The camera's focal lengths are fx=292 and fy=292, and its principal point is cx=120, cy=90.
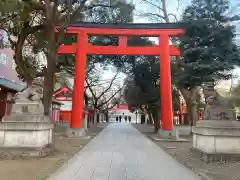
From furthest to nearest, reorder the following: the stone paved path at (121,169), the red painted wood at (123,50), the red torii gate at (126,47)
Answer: the red painted wood at (123,50) < the red torii gate at (126,47) < the stone paved path at (121,169)

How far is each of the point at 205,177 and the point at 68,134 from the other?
43.4 feet

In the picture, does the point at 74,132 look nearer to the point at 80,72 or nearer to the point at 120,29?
the point at 80,72

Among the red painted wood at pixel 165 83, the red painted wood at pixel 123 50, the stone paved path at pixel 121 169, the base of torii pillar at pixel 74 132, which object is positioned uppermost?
the red painted wood at pixel 123 50

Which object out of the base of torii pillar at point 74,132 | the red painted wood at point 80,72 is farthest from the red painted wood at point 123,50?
the base of torii pillar at point 74,132

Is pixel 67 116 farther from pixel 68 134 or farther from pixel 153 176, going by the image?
pixel 153 176

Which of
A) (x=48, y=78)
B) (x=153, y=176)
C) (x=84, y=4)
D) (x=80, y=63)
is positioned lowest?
(x=153, y=176)

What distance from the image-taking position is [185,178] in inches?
279

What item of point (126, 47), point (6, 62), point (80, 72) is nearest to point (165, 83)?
point (126, 47)

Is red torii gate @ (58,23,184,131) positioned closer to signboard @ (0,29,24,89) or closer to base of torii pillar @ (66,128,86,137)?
base of torii pillar @ (66,128,86,137)

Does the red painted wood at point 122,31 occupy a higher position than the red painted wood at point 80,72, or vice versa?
the red painted wood at point 122,31

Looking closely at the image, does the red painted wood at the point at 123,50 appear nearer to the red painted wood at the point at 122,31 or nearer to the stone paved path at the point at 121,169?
the red painted wood at the point at 122,31

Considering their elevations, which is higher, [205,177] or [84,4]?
[84,4]

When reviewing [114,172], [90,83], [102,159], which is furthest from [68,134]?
[90,83]

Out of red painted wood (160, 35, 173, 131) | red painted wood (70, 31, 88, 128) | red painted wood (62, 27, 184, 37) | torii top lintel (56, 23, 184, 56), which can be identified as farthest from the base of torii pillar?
red painted wood (62, 27, 184, 37)
